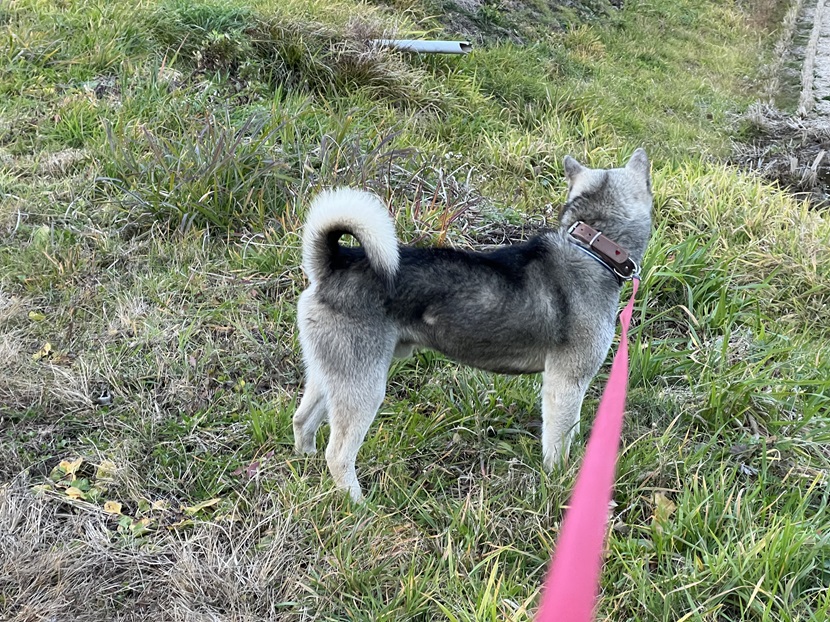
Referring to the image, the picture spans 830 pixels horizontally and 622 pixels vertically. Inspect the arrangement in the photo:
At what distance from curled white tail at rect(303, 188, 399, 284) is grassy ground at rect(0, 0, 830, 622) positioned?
89cm

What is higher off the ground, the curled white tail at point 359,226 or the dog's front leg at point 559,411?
the curled white tail at point 359,226

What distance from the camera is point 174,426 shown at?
8.86 ft

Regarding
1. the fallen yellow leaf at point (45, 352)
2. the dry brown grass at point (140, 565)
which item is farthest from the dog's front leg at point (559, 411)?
the fallen yellow leaf at point (45, 352)

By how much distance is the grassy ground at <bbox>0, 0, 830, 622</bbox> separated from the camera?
82.6 inches

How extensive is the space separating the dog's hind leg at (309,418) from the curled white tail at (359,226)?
2.01 ft

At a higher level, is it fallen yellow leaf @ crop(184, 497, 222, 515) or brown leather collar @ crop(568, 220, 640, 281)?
brown leather collar @ crop(568, 220, 640, 281)

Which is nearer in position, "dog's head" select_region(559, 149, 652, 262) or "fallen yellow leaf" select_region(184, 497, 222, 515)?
"fallen yellow leaf" select_region(184, 497, 222, 515)

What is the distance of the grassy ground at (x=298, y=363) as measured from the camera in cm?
210

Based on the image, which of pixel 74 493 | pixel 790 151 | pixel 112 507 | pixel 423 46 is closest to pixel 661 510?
pixel 112 507

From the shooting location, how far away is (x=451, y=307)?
2.47 m

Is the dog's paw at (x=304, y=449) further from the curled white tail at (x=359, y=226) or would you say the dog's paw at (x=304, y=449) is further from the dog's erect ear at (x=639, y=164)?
the dog's erect ear at (x=639, y=164)

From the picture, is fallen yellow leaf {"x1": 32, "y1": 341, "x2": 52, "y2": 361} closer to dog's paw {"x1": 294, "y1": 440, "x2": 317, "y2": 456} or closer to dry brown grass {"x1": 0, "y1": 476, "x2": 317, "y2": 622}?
dry brown grass {"x1": 0, "y1": 476, "x2": 317, "y2": 622}

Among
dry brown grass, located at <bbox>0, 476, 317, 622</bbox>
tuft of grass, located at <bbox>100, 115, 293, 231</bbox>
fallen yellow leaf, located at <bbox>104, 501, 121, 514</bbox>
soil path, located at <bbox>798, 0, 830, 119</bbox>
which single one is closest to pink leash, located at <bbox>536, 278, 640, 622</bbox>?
dry brown grass, located at <bbox>0, 476, 317, 622</bbox>

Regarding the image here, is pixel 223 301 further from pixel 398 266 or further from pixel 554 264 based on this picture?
pixel 554 264
